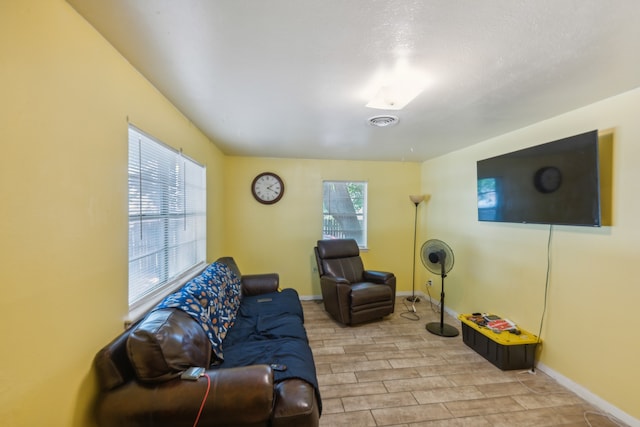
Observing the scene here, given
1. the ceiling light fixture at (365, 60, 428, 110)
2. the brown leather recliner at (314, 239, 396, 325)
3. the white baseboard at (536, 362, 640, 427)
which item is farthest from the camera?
the brown leather recliner at (314, 239, 396, 325)

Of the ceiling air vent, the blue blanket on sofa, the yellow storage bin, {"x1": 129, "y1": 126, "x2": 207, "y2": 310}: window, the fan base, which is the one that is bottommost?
the fan base

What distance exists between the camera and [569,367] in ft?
6.81

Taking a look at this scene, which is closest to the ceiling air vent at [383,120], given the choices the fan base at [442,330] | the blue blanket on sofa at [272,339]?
the blue blanket on sofa at [272,339]

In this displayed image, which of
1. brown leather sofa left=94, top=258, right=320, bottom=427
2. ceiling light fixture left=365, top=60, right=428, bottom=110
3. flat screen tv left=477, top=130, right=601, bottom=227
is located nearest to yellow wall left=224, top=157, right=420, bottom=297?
flat screen tv left=477, top=130, right=601, bottom=227

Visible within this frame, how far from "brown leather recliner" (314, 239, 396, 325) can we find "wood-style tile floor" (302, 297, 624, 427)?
271mm

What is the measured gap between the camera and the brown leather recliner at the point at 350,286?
3096 mm

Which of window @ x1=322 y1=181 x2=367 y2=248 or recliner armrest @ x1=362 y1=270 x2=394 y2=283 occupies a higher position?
window @ x1=322 y1=181 x2=367 y2=248

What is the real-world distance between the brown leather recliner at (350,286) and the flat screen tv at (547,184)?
4.95 ft

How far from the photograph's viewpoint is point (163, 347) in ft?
4.00

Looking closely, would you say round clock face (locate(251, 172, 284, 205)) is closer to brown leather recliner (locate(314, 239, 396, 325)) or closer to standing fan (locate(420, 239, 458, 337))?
brown leather recliner (locate(314, 239, 396, 325))

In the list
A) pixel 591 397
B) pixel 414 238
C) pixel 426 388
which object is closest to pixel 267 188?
pixel 414 238

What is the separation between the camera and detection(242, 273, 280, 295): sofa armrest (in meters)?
3.03

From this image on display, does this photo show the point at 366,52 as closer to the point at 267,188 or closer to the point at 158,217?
the point at 158,217

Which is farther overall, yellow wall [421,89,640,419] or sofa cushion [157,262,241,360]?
yellow wall [421,89,640,419]
